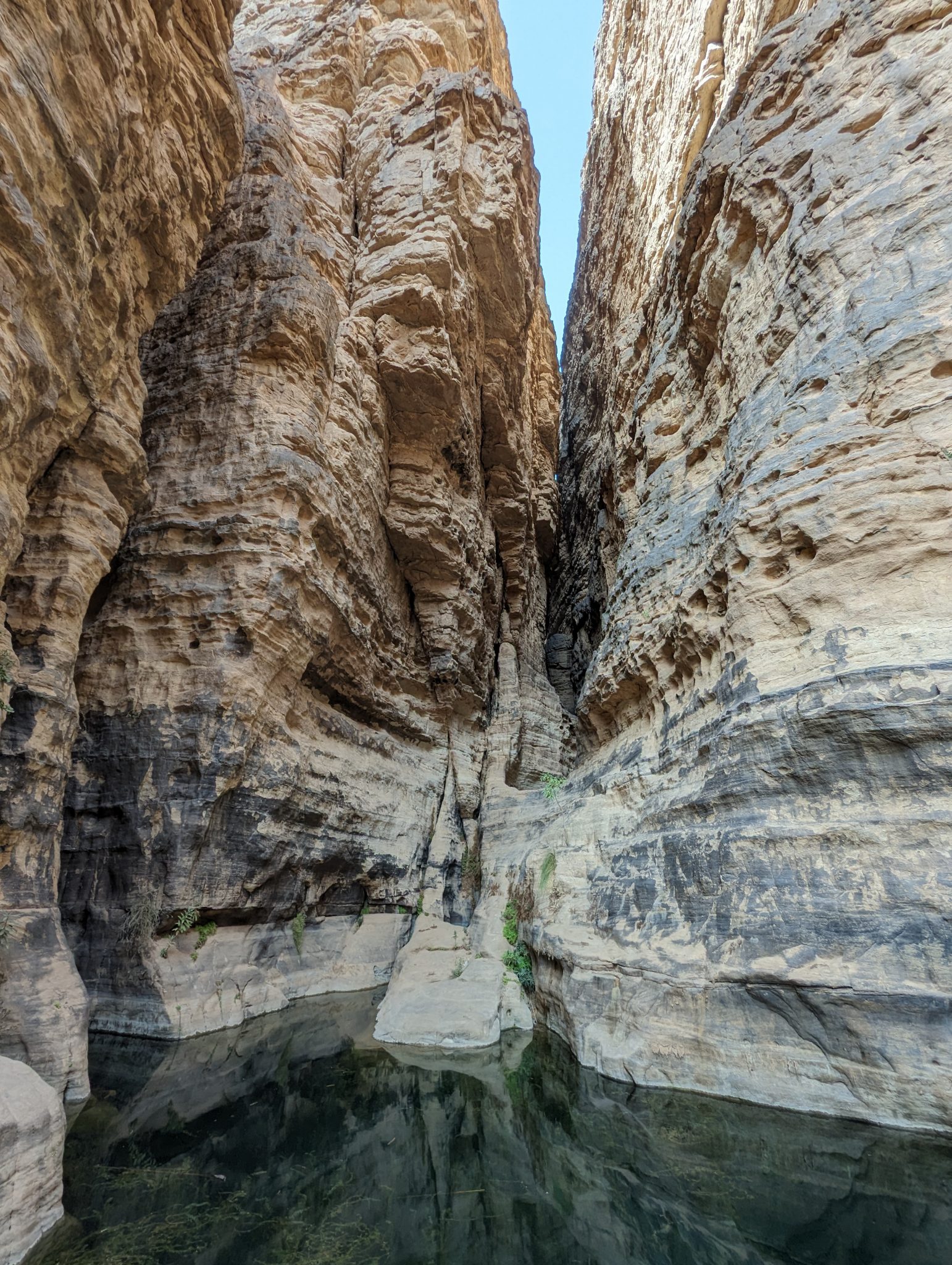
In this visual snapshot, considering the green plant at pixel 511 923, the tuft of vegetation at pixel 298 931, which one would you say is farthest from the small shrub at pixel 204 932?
the green plant at pixel 511 923

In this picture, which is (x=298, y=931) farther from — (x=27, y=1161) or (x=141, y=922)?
(x=27, y=1161)

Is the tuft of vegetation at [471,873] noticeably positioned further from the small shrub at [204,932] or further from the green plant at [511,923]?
the small shrub at [204,932]

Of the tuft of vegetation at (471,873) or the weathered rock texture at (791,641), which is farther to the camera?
the tuft of vegetation at (471,873)

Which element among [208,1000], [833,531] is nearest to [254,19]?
[833,531]

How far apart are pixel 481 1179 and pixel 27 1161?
9.09ft

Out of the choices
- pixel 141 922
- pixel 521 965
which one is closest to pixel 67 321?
pixel 141 922

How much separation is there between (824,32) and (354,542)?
986cm

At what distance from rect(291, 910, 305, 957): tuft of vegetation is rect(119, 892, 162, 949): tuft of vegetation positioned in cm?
265

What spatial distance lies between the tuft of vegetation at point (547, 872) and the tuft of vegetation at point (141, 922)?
5.10 meters

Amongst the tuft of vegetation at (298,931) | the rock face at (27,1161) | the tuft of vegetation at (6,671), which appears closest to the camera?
the rock face at (27,1161)

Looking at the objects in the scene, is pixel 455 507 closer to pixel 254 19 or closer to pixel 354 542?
pixel 354 542

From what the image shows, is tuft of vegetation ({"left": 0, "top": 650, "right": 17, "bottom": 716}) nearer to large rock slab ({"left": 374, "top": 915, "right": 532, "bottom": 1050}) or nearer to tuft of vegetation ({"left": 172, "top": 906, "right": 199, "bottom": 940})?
tuft of vegetation ({"left": 172, "top": 906, "right": 199, "bottom": 940})

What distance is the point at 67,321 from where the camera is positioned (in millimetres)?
5473

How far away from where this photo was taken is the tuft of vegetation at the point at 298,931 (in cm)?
1038
